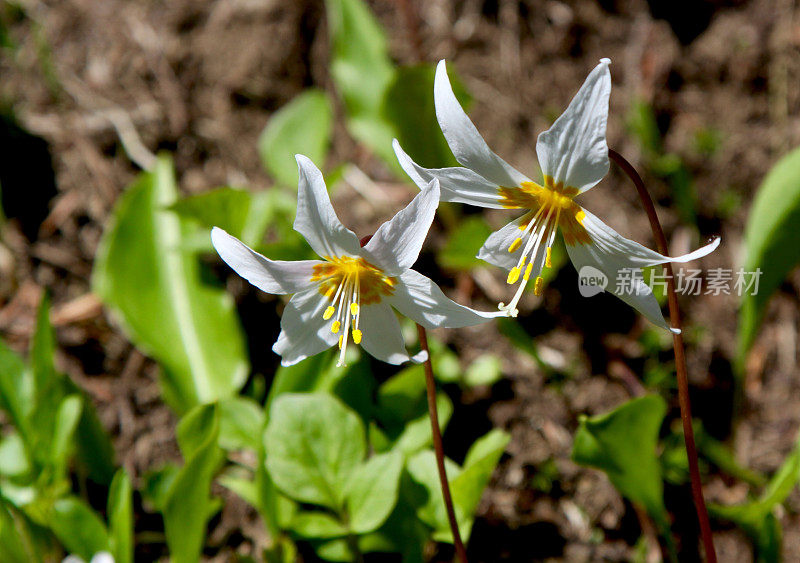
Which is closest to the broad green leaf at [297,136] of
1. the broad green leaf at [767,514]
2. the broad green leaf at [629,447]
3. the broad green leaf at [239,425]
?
the broad green leaf at [239,425]

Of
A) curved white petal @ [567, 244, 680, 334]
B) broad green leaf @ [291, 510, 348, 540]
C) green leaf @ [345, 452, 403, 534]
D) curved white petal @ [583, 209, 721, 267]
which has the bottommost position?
broad green leaf @ [291, 510, 348, 540]

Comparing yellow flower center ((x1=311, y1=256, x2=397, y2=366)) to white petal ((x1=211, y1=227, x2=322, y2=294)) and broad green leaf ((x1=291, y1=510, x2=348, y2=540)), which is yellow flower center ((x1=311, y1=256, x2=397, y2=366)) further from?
broad green leaf ((x1=291, y1=510, x2=348, y2=540))

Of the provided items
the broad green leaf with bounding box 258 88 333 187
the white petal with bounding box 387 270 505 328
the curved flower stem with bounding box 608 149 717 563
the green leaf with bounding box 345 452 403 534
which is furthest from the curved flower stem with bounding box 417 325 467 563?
the broad green leaf with bounding box 258 88 333 187

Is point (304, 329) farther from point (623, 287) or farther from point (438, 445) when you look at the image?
point (623, 287)

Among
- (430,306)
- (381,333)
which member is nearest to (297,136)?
(381,333)

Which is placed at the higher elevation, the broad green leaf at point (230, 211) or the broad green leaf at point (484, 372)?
the broad green leaf at point (230, 211)

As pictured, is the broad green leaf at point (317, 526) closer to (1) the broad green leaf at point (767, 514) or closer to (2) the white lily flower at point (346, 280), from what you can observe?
(2) the white lily flower at point (346, 280)

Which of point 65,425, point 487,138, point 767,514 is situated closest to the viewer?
point 767,514
